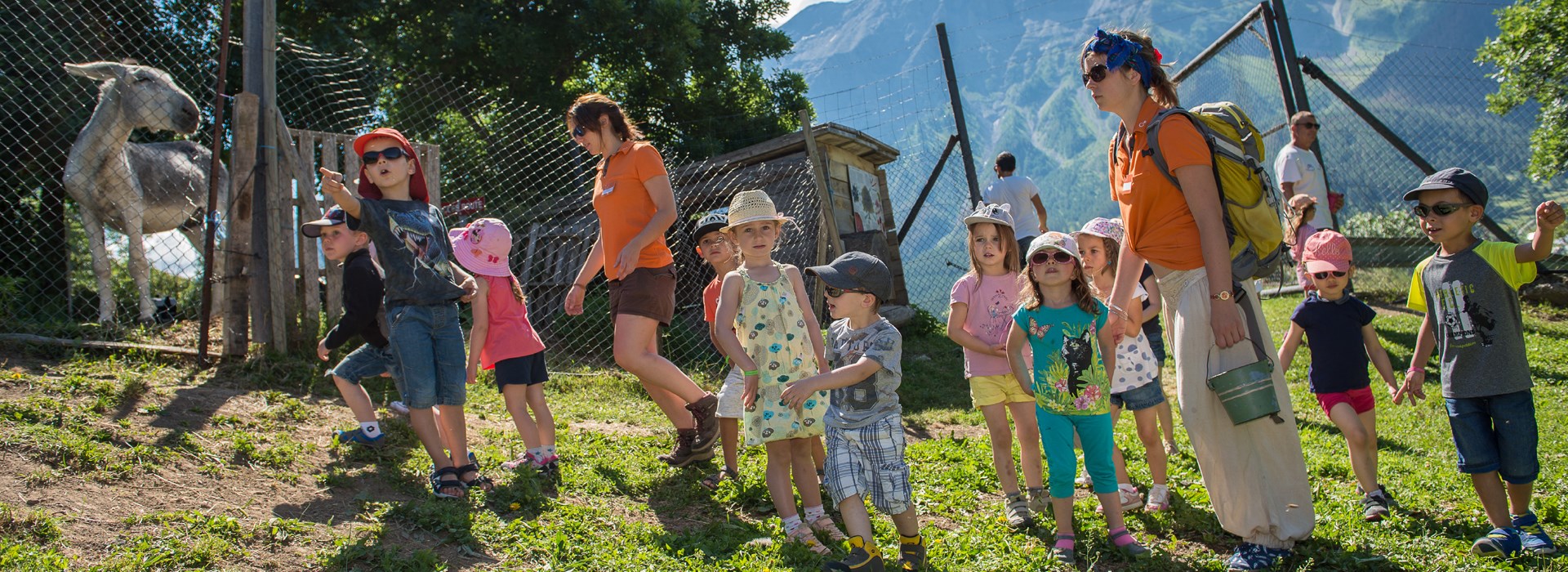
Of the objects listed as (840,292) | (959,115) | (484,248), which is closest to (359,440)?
(484,248)

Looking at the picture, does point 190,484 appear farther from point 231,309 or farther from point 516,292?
point 231,309

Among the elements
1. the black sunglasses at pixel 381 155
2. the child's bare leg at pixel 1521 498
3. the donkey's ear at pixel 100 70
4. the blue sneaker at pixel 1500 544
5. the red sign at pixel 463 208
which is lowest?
the blue sneaker at pixel 1500 544

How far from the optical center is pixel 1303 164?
7395mm

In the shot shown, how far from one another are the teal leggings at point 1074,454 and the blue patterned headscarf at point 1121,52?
1.22m

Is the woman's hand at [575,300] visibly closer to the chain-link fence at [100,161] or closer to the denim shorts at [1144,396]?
the denim shorts at [1144,396]

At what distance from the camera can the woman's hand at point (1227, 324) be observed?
121 inches

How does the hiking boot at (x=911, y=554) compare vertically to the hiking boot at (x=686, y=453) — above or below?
below

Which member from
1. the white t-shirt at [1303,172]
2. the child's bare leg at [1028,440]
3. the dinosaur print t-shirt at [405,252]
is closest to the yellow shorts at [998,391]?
the child's bare leg at [1028,440]

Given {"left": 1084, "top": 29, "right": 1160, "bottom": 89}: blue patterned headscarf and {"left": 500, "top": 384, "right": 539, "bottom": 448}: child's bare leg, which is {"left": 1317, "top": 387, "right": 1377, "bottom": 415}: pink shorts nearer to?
{"left": 1084, "top": 29, "right": 1160, "bottom": 89}: blue patterned headscarf

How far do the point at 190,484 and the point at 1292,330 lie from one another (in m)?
4.86

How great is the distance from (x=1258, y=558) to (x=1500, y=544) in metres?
0.99

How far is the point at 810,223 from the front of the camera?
8.56 metres

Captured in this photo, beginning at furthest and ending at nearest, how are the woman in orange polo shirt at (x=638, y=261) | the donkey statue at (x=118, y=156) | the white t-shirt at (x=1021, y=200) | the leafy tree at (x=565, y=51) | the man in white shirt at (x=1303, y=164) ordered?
the leafy tree at (x=565, y=51), the white t-shirt at (x=1021, y=200), the man in white shirt at (x=1303, y=164), the donkey statue at (x=118, y=156), the woman in orange polo shirt at (x=638, y=261)

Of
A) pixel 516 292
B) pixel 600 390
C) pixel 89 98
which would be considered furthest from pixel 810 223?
pixel 89 98
